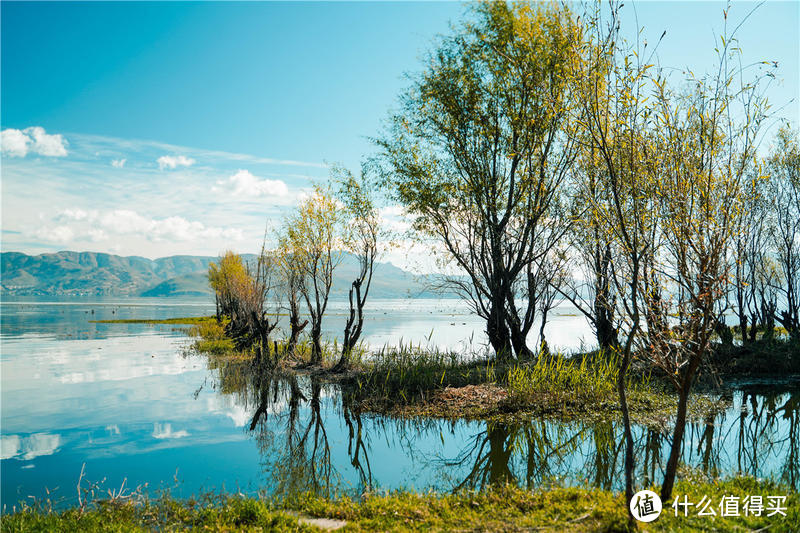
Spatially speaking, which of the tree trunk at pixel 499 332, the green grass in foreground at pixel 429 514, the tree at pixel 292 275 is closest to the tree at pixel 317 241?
the tree at pixel 292 275

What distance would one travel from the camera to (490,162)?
18109mm

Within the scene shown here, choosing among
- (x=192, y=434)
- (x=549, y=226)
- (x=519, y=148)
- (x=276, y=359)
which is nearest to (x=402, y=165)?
(x=519, y=148)

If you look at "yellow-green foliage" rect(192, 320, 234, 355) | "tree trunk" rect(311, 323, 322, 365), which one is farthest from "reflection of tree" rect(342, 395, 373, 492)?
"yellow-green foliage" rect(192, 320, 234, 355)

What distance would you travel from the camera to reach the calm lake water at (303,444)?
838 centimetres

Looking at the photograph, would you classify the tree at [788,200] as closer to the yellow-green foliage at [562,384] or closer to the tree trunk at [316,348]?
the yellow-green foliage at [562,384]

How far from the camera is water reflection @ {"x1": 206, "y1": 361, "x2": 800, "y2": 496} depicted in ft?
27.0

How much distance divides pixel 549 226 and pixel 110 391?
16731mm

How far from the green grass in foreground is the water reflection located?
947 mm

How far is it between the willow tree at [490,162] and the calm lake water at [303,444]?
7154mm

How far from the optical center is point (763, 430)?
11.4 metres

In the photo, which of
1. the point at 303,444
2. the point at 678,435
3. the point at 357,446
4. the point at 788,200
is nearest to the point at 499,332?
the point at 357,446

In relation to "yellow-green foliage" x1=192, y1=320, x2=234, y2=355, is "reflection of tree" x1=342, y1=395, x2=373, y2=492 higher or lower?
higher

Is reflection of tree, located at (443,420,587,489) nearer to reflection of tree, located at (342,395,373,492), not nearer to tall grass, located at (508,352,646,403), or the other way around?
tall grass, located at (508,352,646,403)

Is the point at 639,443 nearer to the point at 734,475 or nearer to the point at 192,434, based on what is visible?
the point at 734,475
